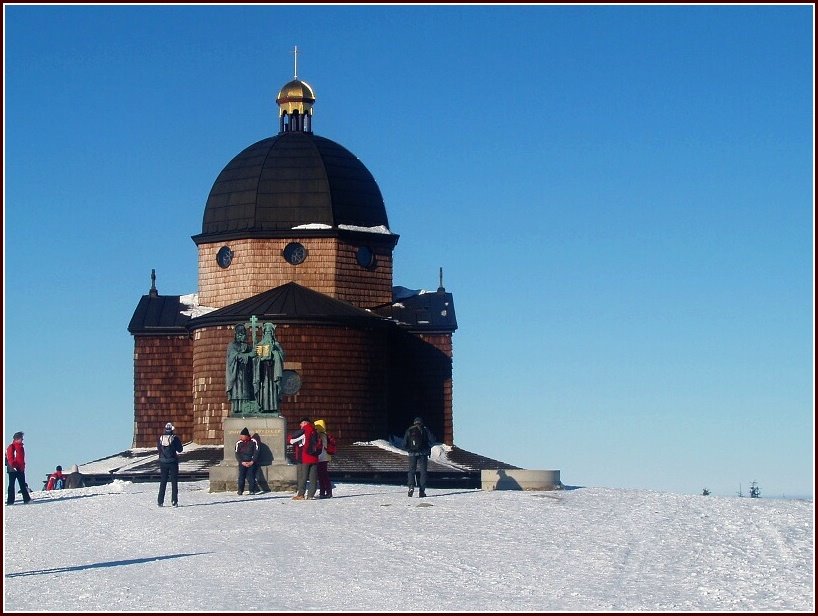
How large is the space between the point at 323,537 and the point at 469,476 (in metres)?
24.4

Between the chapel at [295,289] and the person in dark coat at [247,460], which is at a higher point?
the chapel at [295,289]

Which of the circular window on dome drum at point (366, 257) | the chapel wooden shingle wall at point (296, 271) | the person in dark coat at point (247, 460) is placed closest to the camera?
the person in dark coat at point (247, 460)

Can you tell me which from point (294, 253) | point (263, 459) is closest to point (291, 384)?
point (294, 253)

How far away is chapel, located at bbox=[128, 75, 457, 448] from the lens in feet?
171

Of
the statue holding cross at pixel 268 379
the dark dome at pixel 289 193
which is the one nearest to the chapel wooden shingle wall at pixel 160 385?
the dark dome at pixel 289 193

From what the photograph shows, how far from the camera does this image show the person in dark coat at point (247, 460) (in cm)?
3253

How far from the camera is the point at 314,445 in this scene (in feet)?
100

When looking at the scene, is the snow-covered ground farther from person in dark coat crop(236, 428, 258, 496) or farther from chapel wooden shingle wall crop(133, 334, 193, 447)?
chapel wooden shingle wall crop(133, 334, 193, 447)

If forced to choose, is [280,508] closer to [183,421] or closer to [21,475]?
[21,475]

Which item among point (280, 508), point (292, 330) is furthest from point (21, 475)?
point (292, 330)

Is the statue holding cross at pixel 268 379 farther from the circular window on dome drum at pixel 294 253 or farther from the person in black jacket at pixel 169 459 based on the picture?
the circular window on dome drum at pixel 294 253

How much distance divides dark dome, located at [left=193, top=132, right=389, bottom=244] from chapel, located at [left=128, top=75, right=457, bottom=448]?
3cm

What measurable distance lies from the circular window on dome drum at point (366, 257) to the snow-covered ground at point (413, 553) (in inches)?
899

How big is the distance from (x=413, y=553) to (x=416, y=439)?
7961mm
